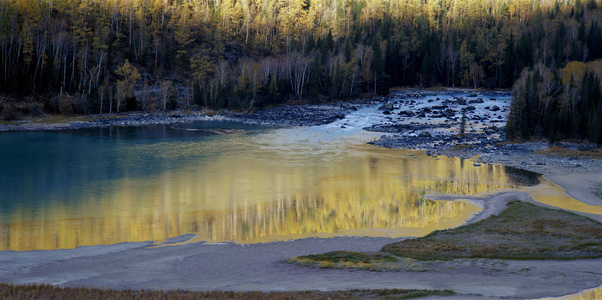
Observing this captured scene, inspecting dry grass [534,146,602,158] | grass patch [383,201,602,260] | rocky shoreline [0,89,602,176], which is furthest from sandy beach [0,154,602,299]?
dry grass [534,146,602,158]

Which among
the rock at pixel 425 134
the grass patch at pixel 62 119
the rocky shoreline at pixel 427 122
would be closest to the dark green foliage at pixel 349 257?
the rocky shoreline at pixel 427 122

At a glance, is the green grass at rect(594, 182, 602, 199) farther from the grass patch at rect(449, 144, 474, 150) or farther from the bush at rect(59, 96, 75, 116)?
the bush at rect(59, 96, 75, 116)

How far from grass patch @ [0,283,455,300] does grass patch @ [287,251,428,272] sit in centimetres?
Result: 252

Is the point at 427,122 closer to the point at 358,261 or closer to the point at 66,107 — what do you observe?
the point at 66,107

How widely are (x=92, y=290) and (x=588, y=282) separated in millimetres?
13300

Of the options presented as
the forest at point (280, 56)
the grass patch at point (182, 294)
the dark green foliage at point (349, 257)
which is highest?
the forest at point (280, 56)

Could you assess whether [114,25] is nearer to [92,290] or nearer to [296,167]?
[296,167]

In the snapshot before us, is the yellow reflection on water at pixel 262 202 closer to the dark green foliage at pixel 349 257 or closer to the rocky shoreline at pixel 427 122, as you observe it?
the dark green foliage at pixel 349 257

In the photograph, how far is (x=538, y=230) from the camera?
61.2ft

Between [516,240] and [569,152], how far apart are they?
26.7 m

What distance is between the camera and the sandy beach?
12891 mm

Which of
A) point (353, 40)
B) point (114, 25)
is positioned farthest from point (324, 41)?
point (114, 25)

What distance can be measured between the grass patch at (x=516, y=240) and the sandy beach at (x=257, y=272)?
773mm

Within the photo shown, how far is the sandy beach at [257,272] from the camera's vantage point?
12.9m
